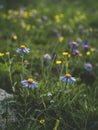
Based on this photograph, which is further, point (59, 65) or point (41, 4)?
point (41, 4)

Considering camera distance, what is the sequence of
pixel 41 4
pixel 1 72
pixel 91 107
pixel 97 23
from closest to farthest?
pixel 91 107, pixel 1 72, pixel 97 23, pixel 41 4

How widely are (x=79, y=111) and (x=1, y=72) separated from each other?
1002mm

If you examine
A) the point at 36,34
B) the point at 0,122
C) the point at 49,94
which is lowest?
the point at 0,122

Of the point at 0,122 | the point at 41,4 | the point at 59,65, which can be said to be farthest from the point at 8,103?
the point at 41,4

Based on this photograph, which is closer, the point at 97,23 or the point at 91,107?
the point at 91,107

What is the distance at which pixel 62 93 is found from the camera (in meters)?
3.03

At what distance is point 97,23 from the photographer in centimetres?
574

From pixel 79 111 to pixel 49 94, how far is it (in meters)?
0.30

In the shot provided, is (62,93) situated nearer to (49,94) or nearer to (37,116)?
(49,94)

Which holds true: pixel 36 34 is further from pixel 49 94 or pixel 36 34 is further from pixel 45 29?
pixel 49 94

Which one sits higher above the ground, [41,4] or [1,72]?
[41,4]

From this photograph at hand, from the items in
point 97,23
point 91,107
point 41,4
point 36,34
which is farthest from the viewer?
point 41,4

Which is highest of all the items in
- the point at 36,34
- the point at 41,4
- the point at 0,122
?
the point at 41,4

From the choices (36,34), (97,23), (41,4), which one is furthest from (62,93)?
(41,4)
